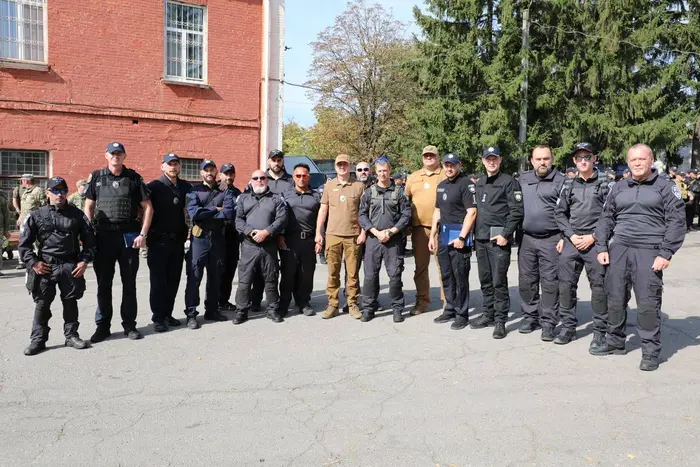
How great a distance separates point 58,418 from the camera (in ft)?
14.3

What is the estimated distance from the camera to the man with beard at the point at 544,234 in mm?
6324

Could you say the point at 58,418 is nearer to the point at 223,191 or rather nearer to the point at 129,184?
the point at 129,184

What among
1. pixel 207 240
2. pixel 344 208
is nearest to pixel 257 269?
pixel 207 240

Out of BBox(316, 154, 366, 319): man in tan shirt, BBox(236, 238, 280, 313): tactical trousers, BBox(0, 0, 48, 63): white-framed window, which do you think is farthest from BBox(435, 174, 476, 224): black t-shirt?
BBox(0, 0, 48, 63): white-framed window

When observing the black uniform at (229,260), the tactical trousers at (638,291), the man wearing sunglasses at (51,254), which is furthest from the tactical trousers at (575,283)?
the man wearing sunglasses at (51,254)

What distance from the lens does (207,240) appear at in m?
7.15

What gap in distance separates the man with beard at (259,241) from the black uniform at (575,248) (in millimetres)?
3226

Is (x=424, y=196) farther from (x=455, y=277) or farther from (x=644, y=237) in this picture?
(x=644, y=237)

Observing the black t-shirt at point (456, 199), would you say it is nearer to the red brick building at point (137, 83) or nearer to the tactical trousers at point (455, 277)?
the tactical trousers at point (455, 277)

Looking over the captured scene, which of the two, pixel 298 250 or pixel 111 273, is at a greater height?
pixel 298 250

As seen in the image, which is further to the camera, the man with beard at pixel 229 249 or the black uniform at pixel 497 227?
the man with beard at pixel 229 249

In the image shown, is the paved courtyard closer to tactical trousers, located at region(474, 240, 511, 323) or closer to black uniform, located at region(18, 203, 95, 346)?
tactical trousers, located at region(474, 240, 511, 323)

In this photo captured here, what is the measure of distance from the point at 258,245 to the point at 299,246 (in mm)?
607

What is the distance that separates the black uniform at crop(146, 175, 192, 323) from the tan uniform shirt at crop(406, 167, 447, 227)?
9.43 ft
